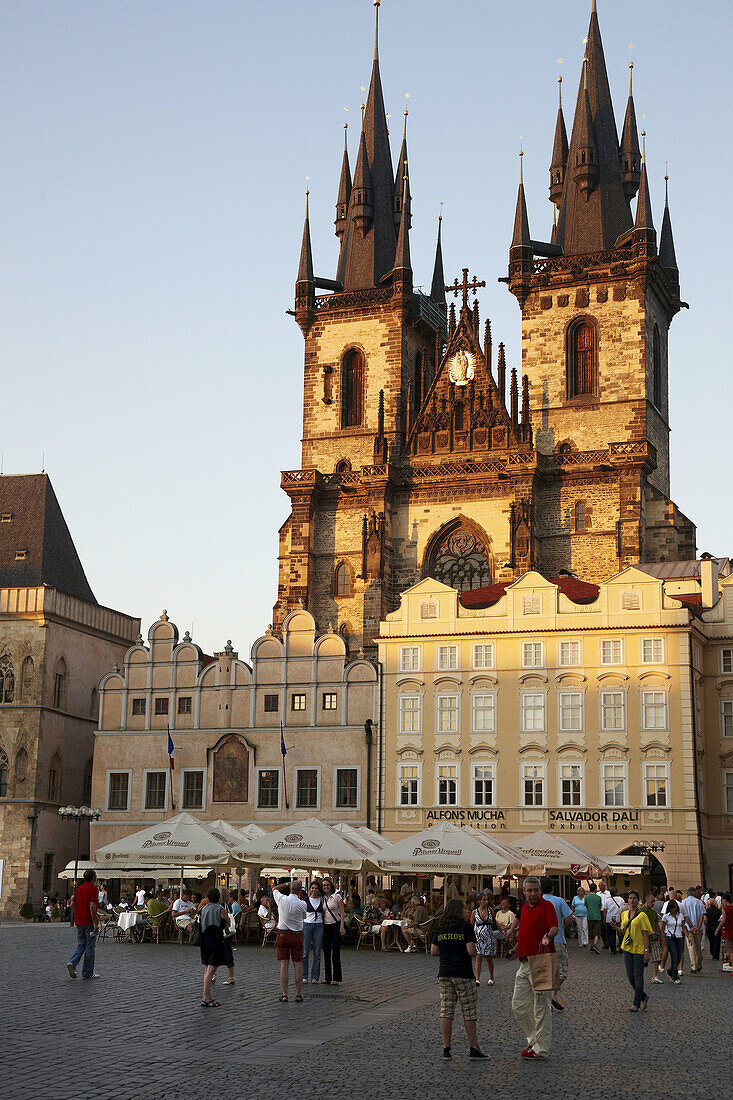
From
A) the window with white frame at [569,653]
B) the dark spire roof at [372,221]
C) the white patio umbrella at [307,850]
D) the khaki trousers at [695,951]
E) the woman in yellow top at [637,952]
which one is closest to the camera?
the woman in yellow top at [637,952]

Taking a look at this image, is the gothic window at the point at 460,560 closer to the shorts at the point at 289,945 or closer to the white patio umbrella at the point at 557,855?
the white patio umbrella at the point at 557,855

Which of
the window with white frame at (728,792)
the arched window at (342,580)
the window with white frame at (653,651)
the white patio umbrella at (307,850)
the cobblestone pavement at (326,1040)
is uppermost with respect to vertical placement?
the arched window at (342,580)

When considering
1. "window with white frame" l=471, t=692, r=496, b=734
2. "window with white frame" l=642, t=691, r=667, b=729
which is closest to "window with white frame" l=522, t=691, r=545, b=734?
"window with white frame" l=471, t=692, r=496, b=734

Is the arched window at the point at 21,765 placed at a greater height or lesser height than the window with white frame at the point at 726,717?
lesser

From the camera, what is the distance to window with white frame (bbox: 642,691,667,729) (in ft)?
150

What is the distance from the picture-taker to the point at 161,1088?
1101cm

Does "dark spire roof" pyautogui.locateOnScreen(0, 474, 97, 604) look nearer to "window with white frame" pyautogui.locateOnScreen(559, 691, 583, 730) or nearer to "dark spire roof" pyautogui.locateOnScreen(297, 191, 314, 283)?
"dark spire roof" pyautogui.locateOnScreen(297, 191, 314, 283)

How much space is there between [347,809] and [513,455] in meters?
19.4

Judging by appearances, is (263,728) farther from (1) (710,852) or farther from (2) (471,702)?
(1) (710,852)

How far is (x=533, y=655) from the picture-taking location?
1880 inches

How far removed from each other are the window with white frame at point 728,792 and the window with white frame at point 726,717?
4.32ft

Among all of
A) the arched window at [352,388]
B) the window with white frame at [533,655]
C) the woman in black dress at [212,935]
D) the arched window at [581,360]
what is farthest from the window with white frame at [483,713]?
the woman in black dress at [212,935]

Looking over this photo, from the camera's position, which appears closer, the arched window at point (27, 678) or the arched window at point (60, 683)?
the arched window at point (27, 678)

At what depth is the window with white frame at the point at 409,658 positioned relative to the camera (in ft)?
162
